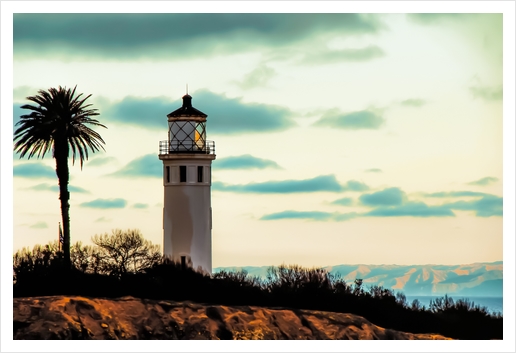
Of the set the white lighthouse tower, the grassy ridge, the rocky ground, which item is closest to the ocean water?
the grassy ridge

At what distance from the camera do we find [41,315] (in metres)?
46.9

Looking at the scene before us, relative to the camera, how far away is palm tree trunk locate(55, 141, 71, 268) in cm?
5031

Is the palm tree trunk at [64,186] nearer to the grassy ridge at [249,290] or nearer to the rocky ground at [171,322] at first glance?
the grassy ridge at [249,290]

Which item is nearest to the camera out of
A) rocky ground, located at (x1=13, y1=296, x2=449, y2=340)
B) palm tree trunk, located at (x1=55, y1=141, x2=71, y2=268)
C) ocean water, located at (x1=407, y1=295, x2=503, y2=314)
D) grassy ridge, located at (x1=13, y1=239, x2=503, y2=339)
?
rocky ground, located at (x1=13, y1=296, x2=449, y2=340)

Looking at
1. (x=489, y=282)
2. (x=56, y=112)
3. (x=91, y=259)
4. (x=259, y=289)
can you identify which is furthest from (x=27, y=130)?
(x=489, y=282)

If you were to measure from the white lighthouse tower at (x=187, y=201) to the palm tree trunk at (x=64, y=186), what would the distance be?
14.3 feet

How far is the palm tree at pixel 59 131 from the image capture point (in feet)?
166

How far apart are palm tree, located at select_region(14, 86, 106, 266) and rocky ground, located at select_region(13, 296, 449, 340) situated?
13.1 feet

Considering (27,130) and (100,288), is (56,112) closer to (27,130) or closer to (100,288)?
(27,130)

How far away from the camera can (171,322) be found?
156 ft

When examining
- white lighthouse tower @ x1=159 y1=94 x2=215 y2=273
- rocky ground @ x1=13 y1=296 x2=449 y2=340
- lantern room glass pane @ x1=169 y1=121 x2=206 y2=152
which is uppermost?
lantern room glass pane @ x1=169 y1=121 x2=206 y2=152

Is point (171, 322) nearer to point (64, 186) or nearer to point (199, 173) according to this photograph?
point (64, 186)

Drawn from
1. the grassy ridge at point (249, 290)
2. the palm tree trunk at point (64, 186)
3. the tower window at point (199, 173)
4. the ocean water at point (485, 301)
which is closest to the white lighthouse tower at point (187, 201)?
the tower window at point (199, 173)

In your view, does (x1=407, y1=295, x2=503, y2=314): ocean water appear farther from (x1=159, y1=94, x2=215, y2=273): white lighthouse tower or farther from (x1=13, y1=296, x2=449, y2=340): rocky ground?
(x1=159, y1=94, x2=215, y2=273): white lighthouse tower
